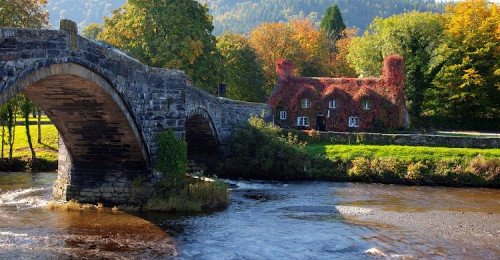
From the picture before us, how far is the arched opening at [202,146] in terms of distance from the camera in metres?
35.8

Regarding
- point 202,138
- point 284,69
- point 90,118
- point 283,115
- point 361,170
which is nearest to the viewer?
point 90,118

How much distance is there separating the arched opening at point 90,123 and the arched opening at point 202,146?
10458 mm

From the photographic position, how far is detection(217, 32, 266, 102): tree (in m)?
57.8

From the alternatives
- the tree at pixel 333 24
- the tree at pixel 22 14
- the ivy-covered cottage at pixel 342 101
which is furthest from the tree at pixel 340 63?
the tree at pixel 22 14

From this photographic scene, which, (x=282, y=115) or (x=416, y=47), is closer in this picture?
(x=282, y=115)

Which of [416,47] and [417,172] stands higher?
[416,47]

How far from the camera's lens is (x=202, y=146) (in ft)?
123

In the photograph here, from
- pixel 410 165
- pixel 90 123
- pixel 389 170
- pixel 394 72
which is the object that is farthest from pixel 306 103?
pixel 90 123

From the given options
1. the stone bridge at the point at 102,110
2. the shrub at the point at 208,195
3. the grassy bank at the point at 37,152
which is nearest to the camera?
the stone bridge at the point at 102,110

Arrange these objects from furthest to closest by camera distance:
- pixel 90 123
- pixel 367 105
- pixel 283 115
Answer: pixel 283 115
pixel 367 105
pixel 90 123

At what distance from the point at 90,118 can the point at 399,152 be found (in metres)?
20.9

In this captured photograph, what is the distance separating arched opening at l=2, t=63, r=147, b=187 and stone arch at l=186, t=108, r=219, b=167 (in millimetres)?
8879

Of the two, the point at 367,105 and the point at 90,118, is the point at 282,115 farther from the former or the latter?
the point at 90,118

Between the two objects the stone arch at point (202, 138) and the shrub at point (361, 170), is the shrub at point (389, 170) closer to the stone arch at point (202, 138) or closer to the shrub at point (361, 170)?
the shrub at point (361, 170)
